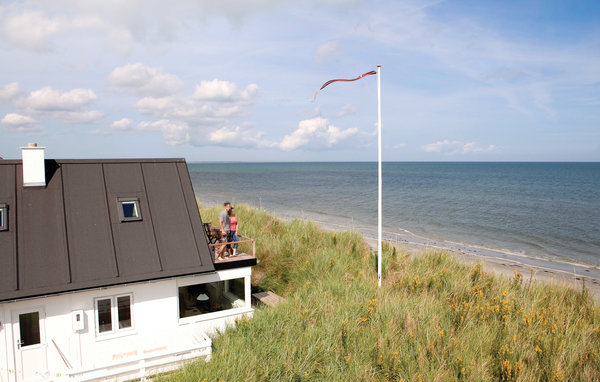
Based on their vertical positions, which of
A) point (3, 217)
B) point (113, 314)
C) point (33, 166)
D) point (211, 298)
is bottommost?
point (211, 298)

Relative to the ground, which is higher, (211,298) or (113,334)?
(113,334)

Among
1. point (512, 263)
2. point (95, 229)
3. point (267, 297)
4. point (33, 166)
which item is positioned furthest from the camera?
point (512, 263)

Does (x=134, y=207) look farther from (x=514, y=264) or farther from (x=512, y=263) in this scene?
(x=512, y=263)

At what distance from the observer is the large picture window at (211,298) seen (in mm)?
13086

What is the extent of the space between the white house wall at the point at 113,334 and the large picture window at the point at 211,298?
1968mm

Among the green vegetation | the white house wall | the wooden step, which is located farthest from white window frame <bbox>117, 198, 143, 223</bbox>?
the wooden step

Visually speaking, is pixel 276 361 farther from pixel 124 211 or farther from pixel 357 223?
pixel 357 223

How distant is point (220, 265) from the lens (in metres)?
11.5

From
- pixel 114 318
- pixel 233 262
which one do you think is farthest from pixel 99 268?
pixel 233 262

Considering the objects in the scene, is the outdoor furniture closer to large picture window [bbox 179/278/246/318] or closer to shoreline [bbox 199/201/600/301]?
large picture window [bbox 179/278/246/318]

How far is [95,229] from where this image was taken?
33.9 ft

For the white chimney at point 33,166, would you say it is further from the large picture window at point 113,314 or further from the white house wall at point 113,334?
the large picture window at point 113,314

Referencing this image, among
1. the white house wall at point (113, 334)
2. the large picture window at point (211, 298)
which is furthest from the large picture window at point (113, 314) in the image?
the large picture window at point (211, 298)

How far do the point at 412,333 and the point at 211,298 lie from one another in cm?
789
